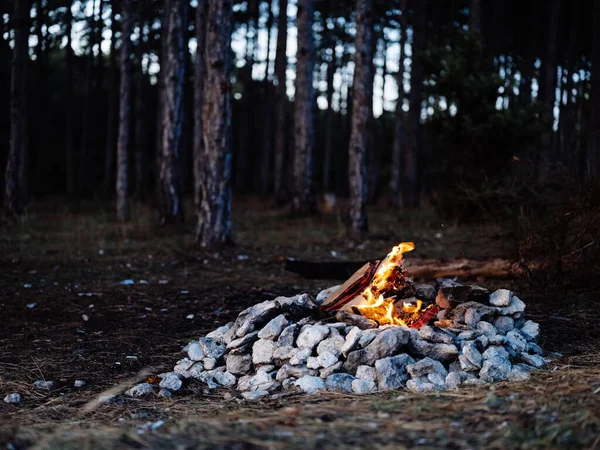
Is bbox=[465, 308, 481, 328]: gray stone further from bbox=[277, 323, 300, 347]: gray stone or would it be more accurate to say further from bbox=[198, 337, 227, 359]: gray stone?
bbox=[198, 337, 227, 359]: gray stone

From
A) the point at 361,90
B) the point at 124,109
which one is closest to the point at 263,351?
the point at 361,90

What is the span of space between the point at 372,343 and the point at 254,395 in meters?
1.01

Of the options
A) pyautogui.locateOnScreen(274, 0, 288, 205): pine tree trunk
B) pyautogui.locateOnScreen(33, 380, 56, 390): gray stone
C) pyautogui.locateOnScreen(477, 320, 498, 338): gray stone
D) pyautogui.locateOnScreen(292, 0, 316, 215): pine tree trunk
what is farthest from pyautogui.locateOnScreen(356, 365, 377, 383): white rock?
pyautogui.locateOnScreen(274, 0, 288, 205): pine tree trunk

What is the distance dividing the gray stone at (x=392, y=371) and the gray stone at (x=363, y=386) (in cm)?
6

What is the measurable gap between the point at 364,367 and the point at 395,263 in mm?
1446

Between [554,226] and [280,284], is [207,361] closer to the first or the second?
[280,284]

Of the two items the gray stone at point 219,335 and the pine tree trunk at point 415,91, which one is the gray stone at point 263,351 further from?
the pine tree trunk at point 415,91

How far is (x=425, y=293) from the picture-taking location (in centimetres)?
605

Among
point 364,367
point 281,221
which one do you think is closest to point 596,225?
point 364,367

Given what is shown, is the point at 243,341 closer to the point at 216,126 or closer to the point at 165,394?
the point at 165,394

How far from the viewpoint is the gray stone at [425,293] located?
238 inches

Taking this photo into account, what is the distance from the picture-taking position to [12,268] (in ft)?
30.9

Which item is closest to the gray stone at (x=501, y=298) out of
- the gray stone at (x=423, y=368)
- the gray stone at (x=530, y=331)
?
the gray stone at (x=530, y=331)

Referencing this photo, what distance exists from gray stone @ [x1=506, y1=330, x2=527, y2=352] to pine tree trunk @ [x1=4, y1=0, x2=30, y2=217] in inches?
528
